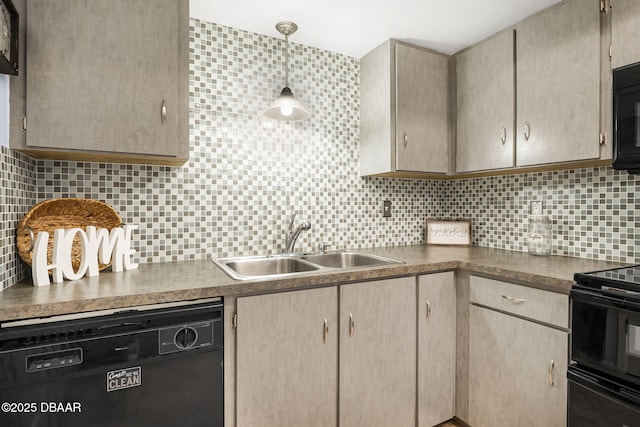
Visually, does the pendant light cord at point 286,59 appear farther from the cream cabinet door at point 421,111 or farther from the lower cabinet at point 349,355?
the lower cabinet at point 349,355

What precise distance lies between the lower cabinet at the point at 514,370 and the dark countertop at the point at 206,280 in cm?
15

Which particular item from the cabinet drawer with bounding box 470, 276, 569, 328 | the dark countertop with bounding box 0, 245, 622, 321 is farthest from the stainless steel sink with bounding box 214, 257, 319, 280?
the cabinet drawer with bounding box 470, 276, 569, 328

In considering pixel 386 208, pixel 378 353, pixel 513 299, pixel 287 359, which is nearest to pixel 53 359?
pixel 287 359

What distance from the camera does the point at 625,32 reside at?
1478 millimetres

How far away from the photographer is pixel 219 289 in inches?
51.7

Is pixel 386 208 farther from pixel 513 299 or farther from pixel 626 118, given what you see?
pixel 626 118

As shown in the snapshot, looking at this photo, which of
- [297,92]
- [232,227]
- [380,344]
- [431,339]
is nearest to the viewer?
[380,344]

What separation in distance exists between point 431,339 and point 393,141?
114cm

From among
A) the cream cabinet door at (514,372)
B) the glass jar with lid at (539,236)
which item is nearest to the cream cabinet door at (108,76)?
the cream cabinet door at (514,372)

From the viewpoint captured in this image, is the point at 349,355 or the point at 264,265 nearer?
the point at 349,355

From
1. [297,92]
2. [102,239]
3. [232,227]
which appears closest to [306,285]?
[232,227]

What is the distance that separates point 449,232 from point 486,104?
908 mm

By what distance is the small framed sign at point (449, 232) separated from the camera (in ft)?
8.19

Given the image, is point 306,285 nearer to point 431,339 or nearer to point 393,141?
point 431,339
